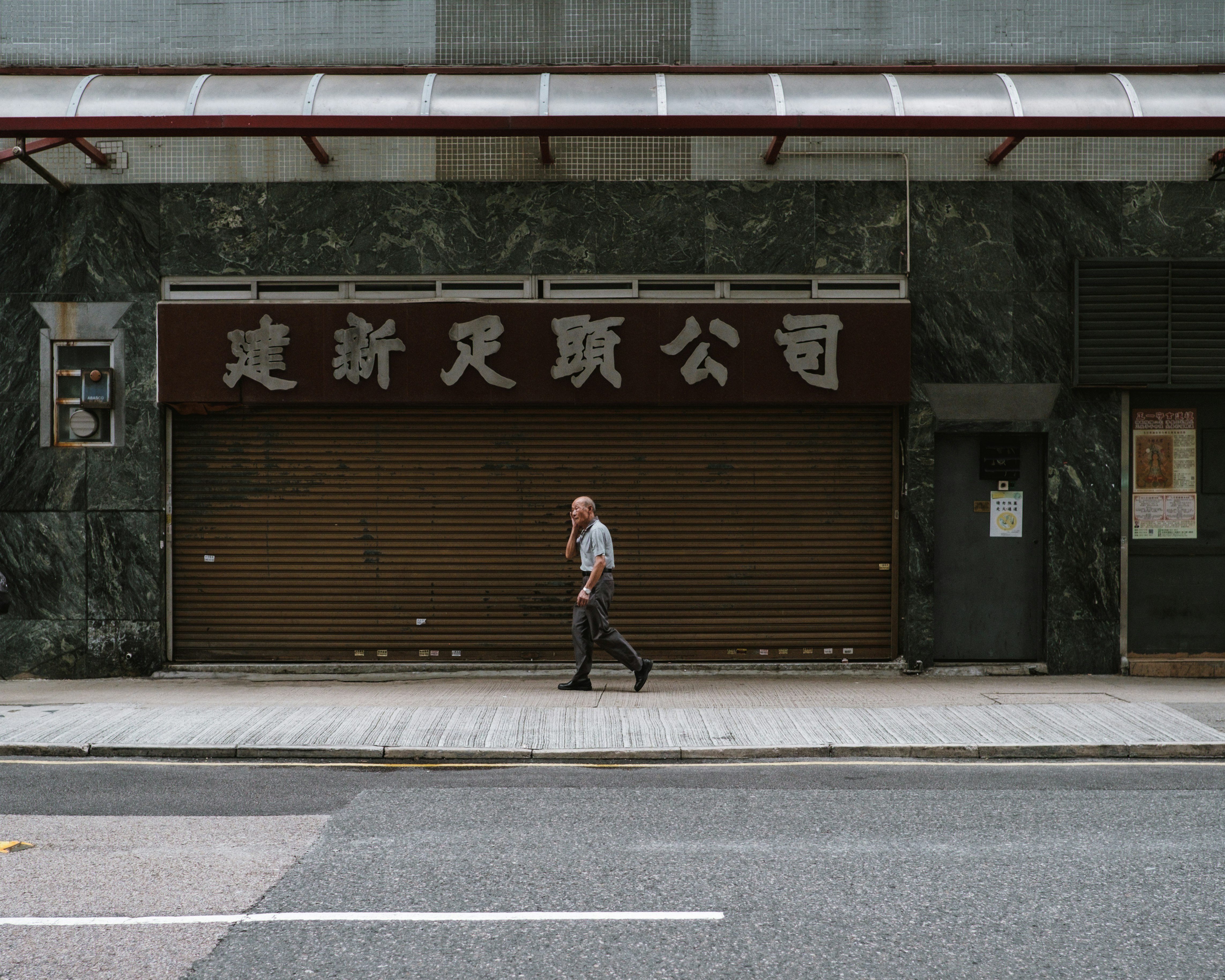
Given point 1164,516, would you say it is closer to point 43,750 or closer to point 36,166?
point 43,750

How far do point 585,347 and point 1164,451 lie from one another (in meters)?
6.47

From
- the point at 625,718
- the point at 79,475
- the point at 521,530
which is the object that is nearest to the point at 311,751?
the point at 625,718

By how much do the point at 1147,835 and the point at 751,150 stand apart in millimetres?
8111

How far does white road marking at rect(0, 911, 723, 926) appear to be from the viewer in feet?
15.5

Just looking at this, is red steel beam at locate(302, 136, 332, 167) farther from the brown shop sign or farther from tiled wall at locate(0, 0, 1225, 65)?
the brown shop sign

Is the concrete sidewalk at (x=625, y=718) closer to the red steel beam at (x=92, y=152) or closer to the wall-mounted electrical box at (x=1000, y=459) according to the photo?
the wall-mounted electrical box at (x=1000, y=459)

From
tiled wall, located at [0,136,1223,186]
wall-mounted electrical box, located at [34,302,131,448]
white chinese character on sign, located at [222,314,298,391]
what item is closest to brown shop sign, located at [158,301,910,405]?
white chinese character on sign, located at [222,314,298,391]

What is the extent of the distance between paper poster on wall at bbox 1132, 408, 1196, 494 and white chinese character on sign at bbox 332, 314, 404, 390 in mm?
8142

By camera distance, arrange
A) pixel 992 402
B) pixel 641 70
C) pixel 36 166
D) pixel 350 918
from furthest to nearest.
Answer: pixel 641 70, pixel 992 402, pixel 36 166, pixel 350 918

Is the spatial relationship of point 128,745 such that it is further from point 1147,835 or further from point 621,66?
point 621,66

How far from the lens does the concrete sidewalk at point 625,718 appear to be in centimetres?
822

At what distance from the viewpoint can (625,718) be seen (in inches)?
364

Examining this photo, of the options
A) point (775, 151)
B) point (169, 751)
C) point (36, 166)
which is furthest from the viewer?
point (775, 151)

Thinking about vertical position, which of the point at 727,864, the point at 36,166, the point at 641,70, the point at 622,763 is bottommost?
the point at 622,763
